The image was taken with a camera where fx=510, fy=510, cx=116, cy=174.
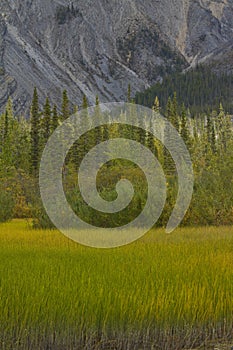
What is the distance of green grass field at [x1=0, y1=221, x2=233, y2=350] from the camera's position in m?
5.83

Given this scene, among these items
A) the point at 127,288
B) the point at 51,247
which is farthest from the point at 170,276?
the point at 51,247

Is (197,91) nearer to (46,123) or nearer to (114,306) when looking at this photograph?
(46,123)

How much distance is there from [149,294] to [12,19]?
16715 cm

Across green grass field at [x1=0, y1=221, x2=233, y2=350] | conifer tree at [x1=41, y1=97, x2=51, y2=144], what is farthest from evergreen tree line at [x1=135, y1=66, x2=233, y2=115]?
green grass field at [x1=0, y1=221, x2=233, y2=350]

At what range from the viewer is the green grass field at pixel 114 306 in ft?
19.1

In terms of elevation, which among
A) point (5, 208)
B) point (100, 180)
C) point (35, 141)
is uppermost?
point (35, 141)

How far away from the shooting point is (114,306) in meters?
6.25

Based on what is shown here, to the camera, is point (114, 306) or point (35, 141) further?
point (35, 141)

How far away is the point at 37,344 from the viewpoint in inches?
222

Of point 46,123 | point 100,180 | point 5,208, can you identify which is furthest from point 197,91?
point 5,208

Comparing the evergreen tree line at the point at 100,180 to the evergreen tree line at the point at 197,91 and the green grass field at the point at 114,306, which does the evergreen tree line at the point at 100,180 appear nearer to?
the green grass field at the point at 114,306

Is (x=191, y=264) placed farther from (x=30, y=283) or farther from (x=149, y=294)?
(x=30, y=283)

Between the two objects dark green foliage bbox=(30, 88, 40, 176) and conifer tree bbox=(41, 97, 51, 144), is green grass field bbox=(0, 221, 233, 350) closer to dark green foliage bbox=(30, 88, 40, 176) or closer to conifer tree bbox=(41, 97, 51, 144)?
dark green foliage bbox=(30, 88, 40, 176)

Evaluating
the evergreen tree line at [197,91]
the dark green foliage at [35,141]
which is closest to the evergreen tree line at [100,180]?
the dark green foliage at [35,141]
